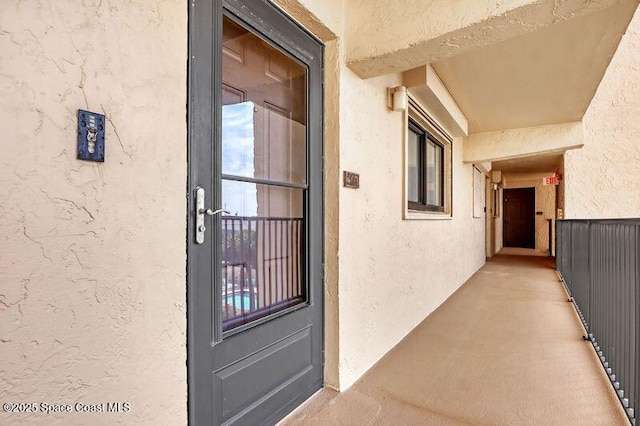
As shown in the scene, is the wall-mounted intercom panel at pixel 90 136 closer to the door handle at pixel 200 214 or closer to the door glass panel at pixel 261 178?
the door handle at pixel 200 214

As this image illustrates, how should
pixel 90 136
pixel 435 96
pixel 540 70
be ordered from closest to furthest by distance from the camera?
1. pixel 90 136
2. pixel 540 70
3. pixel 435 96

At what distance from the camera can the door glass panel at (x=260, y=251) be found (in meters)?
1.44

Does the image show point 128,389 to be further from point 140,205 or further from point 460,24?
point 460,24

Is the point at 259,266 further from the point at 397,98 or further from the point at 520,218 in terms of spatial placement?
the point at 520,218

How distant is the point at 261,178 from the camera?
1605 millimetres

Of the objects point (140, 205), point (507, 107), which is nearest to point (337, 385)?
point (140, 205)

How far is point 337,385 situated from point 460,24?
79.6 inches

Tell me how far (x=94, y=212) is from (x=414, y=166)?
10.3 ft

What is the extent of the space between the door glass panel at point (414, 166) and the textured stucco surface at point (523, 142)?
1.84 metres

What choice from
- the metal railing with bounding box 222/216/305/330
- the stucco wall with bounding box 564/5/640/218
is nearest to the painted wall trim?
the metal railing with bounding box 222/216/305/330

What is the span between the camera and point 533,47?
2525 mm

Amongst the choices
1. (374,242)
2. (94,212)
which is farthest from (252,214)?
(374,242)

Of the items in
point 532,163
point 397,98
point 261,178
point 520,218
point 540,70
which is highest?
point 540,70

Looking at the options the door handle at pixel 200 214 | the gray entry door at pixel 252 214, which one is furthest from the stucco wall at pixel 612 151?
the door handle at pixel 200 214
